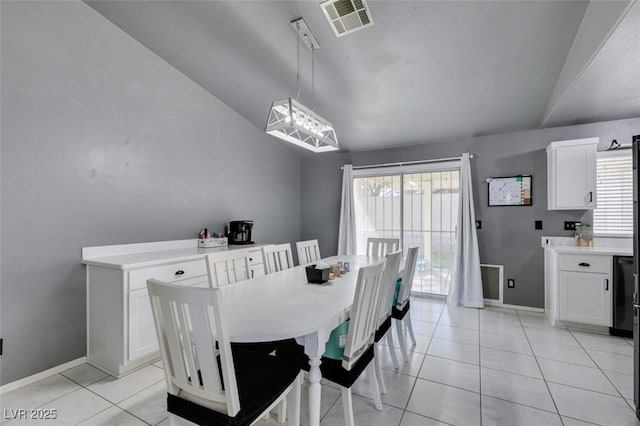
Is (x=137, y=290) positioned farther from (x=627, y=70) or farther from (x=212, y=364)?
(x=627, y=70)

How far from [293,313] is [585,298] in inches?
131

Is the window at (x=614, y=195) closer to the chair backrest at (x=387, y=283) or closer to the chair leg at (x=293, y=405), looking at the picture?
the chair backrest at (x=387, y=283)

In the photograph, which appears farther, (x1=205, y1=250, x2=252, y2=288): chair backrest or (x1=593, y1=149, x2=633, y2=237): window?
(x1=593, y1=149, x2=633, y2=237): window

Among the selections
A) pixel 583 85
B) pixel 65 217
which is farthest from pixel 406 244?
pixel 65 217

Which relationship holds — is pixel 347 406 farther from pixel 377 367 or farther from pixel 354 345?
pixel 377 367

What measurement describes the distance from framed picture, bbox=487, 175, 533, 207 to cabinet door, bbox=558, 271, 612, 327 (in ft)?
3.47

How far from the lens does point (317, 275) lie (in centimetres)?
213

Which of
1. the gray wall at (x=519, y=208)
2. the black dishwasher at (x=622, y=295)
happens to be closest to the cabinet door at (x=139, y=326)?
the gray wall at (x=519, y=208)

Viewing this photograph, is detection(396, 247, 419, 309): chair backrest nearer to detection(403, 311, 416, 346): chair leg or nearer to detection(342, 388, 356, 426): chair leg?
detection(403, 311, 416, 346): chair leg

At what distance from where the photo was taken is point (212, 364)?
1121mm

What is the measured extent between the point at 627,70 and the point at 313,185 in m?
4.02

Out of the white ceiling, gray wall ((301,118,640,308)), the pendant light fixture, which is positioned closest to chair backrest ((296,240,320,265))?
the pendant light fixture

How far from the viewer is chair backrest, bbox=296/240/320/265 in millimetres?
3125

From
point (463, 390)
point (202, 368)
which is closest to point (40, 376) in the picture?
point (202, 368)
